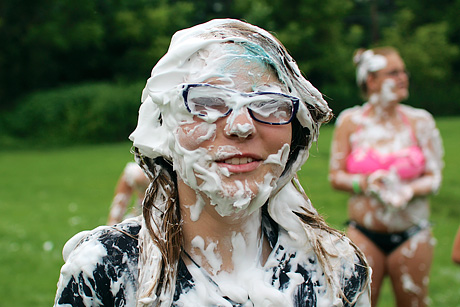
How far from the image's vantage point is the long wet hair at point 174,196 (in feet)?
5.81

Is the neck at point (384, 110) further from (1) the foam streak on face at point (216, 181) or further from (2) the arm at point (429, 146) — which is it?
(1) the foam streak on face at point (216, 181)

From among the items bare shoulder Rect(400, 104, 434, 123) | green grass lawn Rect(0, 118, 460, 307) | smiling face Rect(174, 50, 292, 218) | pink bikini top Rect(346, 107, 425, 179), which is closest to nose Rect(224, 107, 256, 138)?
smiling face Rect(174, 50, 292, 218)

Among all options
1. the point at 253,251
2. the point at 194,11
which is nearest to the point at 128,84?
the point at 194,11

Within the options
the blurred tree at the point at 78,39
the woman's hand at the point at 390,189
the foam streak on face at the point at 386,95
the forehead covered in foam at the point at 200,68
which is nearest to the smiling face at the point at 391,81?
the foam streak on face at the point at 386,95

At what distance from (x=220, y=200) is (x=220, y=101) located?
28cm

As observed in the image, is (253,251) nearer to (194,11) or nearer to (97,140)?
(97,140)

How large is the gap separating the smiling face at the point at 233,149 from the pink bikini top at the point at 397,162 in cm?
254

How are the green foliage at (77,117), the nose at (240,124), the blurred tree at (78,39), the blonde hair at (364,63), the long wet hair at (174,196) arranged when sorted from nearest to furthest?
the nose at (240,124)
the long wet hair at (174,196)
the blonde hair at (364,63)
the green foliage at (77,117)
the blurred tree at (78,39)

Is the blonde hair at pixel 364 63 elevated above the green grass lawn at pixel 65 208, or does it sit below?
above

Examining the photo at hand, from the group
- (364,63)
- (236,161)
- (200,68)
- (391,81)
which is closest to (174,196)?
(236,161)

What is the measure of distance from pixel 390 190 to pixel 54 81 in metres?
24.1

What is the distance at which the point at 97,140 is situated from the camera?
829 inches

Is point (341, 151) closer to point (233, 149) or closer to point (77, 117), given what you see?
point (233, 149)

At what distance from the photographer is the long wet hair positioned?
177 centimetres
